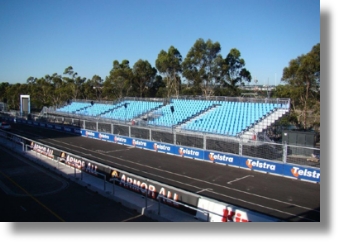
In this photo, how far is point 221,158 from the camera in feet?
62.2

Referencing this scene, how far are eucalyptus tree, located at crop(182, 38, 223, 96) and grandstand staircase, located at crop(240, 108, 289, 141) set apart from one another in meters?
25.4

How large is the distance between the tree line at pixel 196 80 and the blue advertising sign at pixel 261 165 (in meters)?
15.4

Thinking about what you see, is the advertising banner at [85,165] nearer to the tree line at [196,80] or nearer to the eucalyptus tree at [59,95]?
the tree line at [196,80]

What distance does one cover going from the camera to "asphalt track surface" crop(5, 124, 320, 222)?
38.2 feet

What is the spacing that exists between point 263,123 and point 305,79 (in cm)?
1144

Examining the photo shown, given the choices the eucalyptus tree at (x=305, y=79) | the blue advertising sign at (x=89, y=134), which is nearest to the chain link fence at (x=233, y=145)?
the blue advertising sign at (x=89, y=134)

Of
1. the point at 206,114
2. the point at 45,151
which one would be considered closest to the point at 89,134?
the point at 45,151

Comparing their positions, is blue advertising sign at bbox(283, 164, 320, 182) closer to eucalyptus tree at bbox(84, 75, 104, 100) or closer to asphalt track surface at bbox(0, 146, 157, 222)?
asphalt track surface at bbox(0, 146, 157, 222)

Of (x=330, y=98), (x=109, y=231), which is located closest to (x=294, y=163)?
(x=330, y=98)

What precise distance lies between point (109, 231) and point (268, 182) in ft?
30.5

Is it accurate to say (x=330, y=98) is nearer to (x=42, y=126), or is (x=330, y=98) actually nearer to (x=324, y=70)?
(x=324, y=70)

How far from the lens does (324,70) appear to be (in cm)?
936

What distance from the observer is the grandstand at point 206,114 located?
23.2 meters

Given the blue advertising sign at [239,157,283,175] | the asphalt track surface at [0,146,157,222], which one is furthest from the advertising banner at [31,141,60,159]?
the blue advertising sign at [239,157,283,175]
